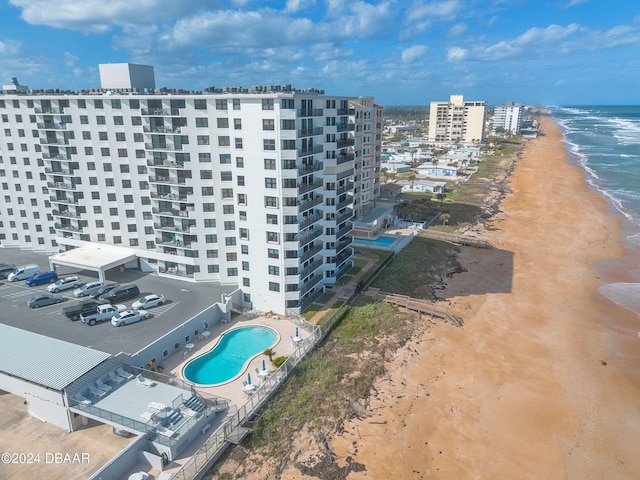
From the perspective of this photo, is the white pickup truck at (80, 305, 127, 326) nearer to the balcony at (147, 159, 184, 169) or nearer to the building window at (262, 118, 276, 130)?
the balcony at (147, 159, 184, 169)

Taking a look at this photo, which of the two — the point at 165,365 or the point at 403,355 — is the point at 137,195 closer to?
the point at 165,365

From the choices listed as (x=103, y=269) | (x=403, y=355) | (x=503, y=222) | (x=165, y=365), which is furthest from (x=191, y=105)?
(x=503, y=222)

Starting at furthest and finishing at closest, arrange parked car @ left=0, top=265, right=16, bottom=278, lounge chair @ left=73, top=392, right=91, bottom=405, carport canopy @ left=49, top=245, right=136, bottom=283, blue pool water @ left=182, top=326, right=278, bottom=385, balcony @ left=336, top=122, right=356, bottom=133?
parked car @ left=0, top=265, right=16, bottom=278 < carport canopy @ left=49, top=245, right=136, bottom=283 < balcony @ left=336, top=122, right=356, bottom=133 < blue pool water @ left=182, top=326, right=278, bottom=385 < lounge chair @ left=73, top=392, right=91, bottom=405

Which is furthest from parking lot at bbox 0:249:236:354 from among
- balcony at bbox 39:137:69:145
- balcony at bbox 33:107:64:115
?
balcony at bbox 33:107:64:115

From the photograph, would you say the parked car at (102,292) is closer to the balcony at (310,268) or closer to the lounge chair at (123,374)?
the lounge chair at (123,374)

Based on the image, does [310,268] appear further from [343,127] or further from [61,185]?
[61,185]

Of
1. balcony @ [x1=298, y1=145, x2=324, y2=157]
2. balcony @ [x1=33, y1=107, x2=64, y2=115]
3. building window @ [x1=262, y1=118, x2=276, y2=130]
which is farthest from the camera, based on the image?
balcony @ [x1=33, y1=107, x2=64, y2=115]

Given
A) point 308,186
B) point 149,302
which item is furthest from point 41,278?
point 308,186
